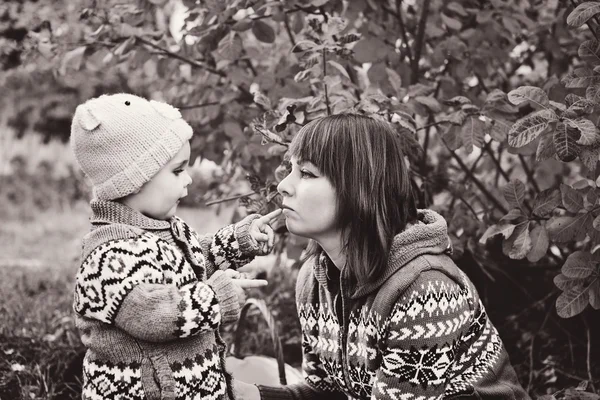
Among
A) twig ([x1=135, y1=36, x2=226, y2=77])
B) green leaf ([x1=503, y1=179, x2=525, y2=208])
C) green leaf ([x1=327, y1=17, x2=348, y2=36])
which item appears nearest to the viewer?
green leaf ([x1=327, y1=17, x2=348, y2=36])

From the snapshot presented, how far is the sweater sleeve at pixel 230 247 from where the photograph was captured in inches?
86.6

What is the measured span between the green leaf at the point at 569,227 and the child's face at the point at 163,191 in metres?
1.14

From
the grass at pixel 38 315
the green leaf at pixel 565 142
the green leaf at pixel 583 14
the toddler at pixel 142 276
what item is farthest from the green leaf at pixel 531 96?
the grass at pixel 38 315

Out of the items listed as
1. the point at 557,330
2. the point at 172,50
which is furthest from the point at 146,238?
the point at 557,330

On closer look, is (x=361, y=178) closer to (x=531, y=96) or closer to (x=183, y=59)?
(x=531, y=96)

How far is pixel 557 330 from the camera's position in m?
3.15

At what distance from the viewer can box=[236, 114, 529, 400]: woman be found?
1.86 meters

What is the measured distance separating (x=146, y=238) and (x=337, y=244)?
52 centimetres

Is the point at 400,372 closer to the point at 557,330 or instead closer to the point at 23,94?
the point at 557,330

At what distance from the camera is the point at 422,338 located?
1836 mm

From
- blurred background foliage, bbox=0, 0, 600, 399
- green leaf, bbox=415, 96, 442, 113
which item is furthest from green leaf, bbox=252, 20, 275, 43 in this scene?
green leaf, bbox=415, 96, 442, 113

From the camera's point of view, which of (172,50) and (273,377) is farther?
(172,50)

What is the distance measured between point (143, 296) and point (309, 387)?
798 millimetres

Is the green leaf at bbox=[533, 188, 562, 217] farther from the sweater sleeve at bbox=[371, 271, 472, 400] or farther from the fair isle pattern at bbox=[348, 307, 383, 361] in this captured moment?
the fair isle pattern at bbox=[348, 307, 383, 361]
